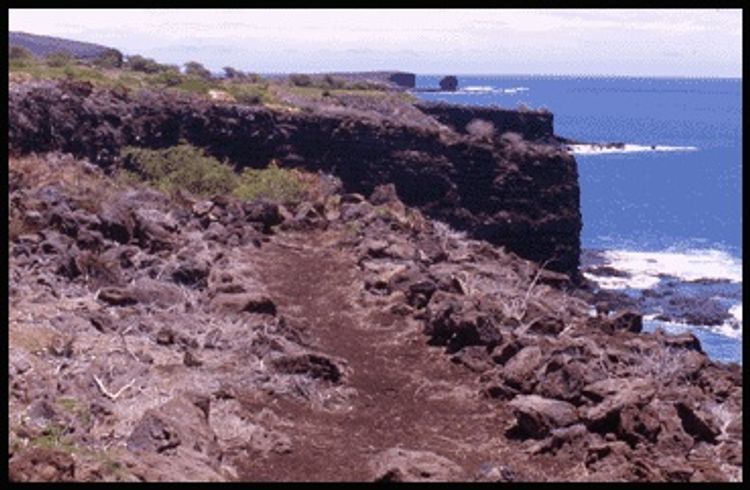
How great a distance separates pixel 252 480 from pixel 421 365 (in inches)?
152

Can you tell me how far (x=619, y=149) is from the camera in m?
91.5

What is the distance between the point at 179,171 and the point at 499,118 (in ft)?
141

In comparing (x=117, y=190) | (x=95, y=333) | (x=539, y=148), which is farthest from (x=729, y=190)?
(x=95, y=333)

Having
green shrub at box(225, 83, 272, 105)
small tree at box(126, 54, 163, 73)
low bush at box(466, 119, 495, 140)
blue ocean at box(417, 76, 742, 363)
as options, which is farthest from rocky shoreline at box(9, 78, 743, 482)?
low bush at box(466, 119, 495, 140)

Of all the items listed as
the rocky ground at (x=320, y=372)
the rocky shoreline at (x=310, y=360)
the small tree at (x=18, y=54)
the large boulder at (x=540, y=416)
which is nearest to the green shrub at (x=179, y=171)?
the rocky shoreline at (x=310, y=360)

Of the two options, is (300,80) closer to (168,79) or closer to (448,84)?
(168,79)

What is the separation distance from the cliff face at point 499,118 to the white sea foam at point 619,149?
1747 cm

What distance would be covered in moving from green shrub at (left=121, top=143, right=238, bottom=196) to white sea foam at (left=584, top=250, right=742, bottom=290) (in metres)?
17.8

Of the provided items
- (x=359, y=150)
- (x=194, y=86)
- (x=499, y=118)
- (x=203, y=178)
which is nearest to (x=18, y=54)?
(x=194, y=86)

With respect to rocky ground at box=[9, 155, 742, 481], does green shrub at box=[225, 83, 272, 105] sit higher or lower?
higher

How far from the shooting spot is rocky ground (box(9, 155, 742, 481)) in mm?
7742

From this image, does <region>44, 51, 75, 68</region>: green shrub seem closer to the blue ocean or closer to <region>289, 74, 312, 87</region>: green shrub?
<region>289, 74, 312, 87</region>: green shrub

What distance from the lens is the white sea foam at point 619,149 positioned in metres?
87.6
